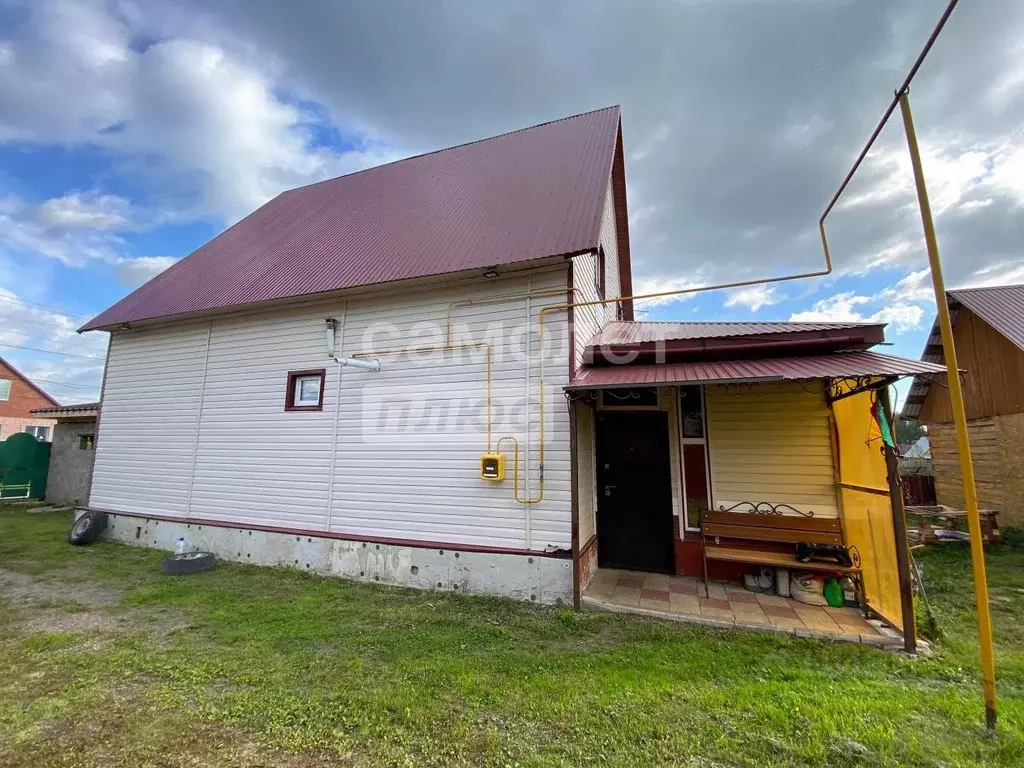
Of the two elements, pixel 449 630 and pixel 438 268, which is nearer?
pixel 449 630

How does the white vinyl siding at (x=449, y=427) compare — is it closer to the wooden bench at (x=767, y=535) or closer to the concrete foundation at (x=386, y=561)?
the concrete foundation at (x=386, y=561)

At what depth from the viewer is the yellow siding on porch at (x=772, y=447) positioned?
540 cm

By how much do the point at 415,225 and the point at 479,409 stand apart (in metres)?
3.81

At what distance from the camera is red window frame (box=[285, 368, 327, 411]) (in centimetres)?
671

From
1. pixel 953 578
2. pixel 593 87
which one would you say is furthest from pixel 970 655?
pixel 593 87

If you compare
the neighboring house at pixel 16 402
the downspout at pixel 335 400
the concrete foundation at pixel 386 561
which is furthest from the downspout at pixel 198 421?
the neighboring house at pixel 16 402

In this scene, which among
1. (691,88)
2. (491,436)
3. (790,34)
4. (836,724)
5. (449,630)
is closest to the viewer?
(836,724)

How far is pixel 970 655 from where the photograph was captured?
364cm

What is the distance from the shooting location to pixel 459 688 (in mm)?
3199

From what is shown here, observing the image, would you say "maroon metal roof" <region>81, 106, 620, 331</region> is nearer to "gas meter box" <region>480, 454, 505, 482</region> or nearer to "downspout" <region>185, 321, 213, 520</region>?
"downspout" <region>185, 321, 213, 520</region>

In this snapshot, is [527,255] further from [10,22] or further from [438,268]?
[10,22]

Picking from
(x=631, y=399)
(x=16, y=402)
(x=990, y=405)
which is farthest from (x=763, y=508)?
(x=16, y=402)

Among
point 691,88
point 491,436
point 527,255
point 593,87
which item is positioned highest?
point 593,87

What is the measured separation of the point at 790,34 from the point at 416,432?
22.9ft
